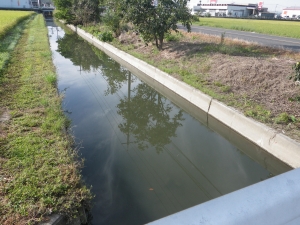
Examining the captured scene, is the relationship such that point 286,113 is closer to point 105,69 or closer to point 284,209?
point 284,209

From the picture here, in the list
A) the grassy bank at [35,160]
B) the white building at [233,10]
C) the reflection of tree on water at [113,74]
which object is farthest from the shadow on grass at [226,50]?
the white building at [233,10]

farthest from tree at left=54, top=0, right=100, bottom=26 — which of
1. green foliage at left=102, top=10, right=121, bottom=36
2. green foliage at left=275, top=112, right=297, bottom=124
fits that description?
green foliage at left=275, top=112, right=297, bottom=124

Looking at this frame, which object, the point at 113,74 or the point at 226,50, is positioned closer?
the point at 226,50

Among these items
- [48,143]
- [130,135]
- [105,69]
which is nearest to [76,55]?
[105,69]

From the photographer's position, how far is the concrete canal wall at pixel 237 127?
5027mm

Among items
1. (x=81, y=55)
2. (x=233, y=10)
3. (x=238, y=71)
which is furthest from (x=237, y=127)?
(x=233, y=10)

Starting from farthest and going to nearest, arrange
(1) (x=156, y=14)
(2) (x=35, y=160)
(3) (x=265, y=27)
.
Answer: (3) (x=265, y=27)
(1) (x=156, y=14)
(2) (x=35, y=160)

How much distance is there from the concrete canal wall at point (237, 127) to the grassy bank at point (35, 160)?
3865 mm

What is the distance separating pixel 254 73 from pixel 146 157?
17.0ft

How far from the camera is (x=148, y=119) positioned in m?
7.45

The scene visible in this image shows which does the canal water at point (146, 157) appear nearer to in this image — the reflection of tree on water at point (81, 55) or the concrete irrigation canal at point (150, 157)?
the concrete irrigation canal at point (150, 157)

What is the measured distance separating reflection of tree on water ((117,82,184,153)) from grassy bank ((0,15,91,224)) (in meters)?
1.85

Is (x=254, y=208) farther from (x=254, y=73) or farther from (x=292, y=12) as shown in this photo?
(x=292, y=12)

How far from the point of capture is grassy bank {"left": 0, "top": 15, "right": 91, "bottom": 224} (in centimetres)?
314
